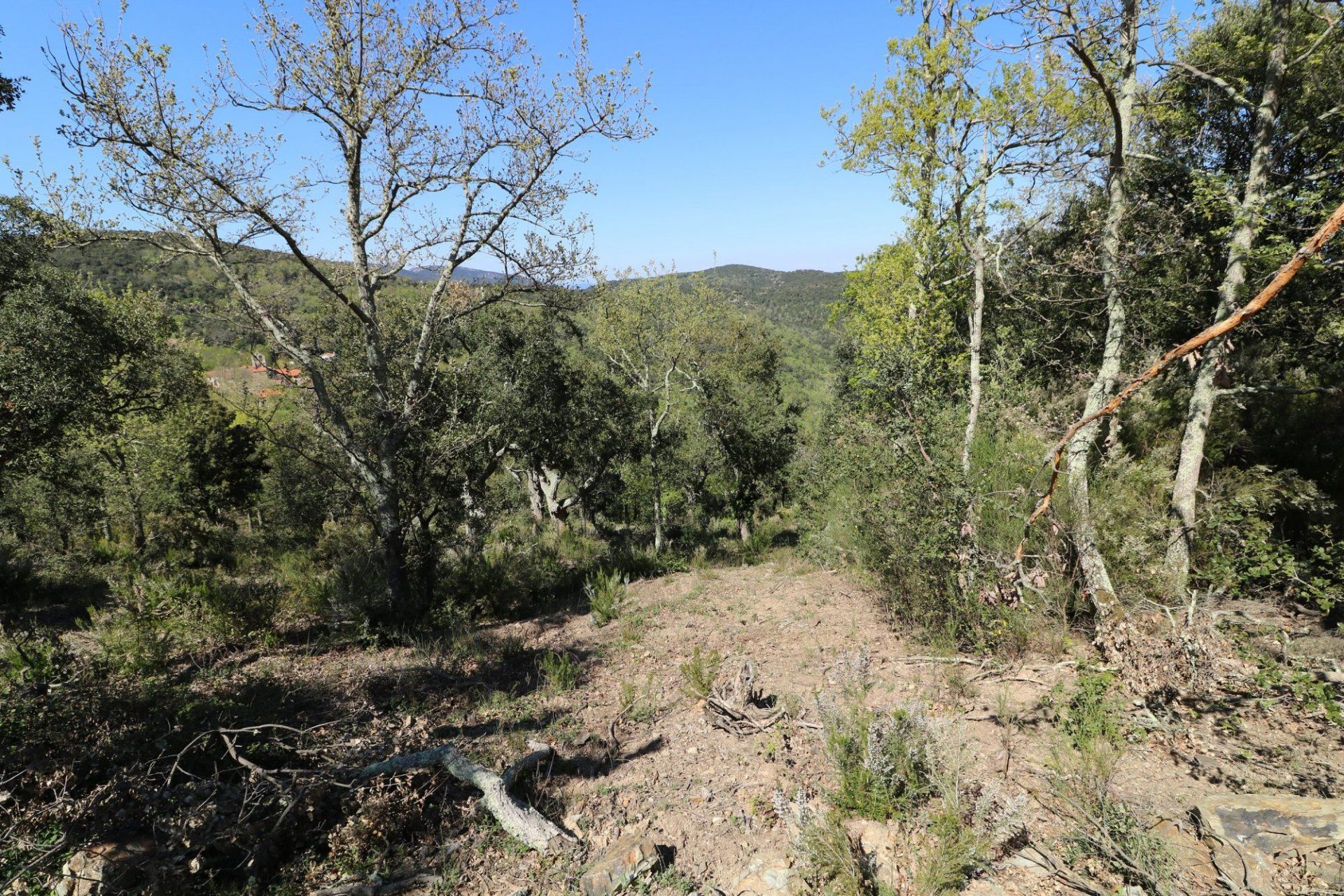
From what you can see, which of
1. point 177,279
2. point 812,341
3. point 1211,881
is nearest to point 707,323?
point 1211,881

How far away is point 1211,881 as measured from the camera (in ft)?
9.70

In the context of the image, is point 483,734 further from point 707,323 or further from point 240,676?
point 707,323

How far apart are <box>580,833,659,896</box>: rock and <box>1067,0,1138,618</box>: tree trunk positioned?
433cm

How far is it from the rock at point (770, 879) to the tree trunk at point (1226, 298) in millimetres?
4120

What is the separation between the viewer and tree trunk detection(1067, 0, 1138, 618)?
5379mm

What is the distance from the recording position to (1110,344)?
5918 millimetres

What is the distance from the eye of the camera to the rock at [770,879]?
344 cm

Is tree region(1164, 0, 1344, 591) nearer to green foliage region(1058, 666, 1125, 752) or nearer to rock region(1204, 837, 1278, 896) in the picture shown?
green foliage region(1058, 666, 1125, 752)

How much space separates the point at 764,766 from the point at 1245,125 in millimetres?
12957

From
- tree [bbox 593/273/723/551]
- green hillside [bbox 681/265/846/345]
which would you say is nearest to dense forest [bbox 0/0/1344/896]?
tree [bbox 593/273/723/551]

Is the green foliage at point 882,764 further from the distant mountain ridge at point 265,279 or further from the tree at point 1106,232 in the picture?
the distant mountain ridge at point 265,279

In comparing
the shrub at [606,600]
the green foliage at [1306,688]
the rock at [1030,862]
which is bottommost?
the shrub at [606,600]

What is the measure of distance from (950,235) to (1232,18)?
26.7 ft

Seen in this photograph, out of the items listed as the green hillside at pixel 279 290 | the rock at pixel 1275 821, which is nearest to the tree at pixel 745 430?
the green hillside at pixel 279 290
